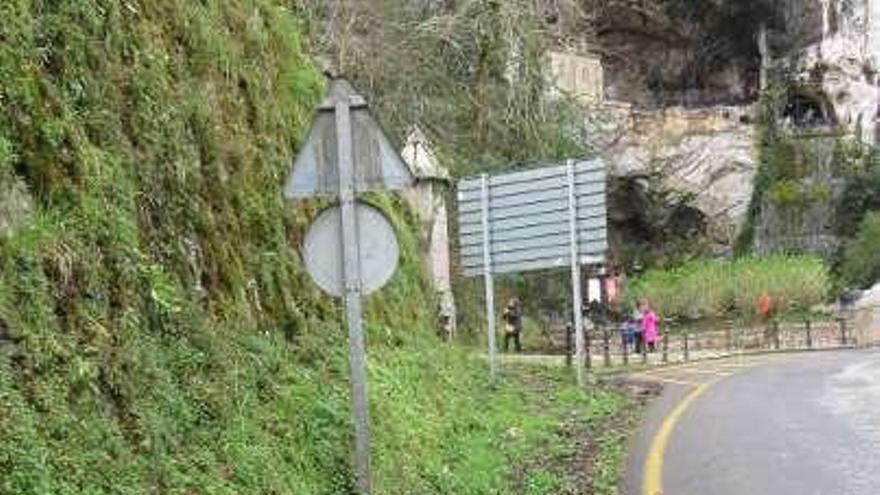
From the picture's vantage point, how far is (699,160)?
2132 inches

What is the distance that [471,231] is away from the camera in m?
20.5

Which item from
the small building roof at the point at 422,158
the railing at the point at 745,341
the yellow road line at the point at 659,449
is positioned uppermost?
the small building roof at the point at 422,158

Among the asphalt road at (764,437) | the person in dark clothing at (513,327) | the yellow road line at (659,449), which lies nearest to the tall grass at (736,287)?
the person in dark clothing at (513,327)

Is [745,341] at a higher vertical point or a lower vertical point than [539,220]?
lower

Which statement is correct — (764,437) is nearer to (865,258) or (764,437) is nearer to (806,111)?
(865,258)

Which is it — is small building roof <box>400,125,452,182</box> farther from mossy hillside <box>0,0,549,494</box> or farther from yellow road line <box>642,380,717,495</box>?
mossy hillside <box>0,0,549,494</box>

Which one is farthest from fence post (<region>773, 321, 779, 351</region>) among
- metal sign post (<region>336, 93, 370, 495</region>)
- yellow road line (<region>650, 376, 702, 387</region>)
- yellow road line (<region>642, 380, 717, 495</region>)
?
metal sign post (<region>336, 93, 370, 495</region>)

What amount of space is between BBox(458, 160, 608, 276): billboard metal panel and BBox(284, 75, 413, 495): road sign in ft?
39.9

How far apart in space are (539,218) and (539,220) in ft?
0.10

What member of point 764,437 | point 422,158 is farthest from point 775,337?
point 764,437

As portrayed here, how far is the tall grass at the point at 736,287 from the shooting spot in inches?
1833

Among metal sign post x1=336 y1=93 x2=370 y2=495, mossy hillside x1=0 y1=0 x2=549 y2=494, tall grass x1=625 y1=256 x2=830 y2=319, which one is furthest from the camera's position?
tall grass x1=625 y1=256 x2=830 y2=319

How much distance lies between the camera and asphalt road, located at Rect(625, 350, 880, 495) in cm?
1039

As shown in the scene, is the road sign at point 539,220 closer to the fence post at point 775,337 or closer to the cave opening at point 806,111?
the fence post at point 775,337
